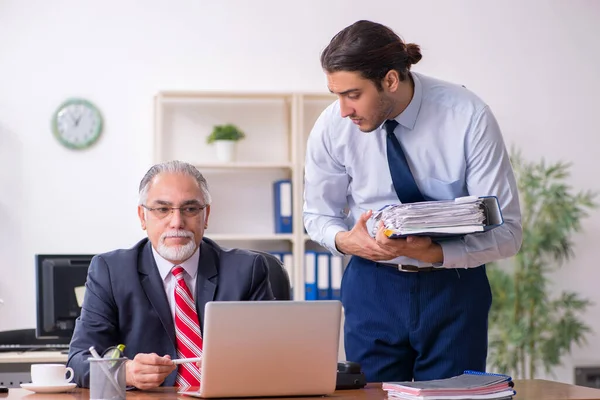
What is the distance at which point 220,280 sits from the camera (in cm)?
248

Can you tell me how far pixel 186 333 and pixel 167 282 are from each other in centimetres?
18

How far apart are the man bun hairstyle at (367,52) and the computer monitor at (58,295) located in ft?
6.05

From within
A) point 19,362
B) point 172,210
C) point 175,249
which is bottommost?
point 19,362

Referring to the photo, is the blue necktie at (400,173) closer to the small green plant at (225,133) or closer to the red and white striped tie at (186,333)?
the red and white striped tie at (186,333)

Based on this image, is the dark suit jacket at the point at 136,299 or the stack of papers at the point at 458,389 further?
the dark suit jacket at the point at 136,299

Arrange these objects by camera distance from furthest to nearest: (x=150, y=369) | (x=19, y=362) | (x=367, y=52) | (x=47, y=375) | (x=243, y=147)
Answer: (x=243, y=147) → (x=19, y=362) → (x=367, y=52) → (x=47, y=375) → (x=150, y=369)

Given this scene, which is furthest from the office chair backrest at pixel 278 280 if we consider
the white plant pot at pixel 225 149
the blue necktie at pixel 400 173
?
the white plant pot at pixel 225 149

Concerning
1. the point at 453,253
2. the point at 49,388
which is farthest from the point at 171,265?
the point at 453,253

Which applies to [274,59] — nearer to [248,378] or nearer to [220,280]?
[220,280]

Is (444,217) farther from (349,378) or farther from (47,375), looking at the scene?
(47,375)

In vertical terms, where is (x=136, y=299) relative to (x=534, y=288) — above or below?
above

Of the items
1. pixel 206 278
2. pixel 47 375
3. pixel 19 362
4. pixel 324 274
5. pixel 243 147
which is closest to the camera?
pixel 47 375

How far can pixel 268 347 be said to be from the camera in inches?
73.4

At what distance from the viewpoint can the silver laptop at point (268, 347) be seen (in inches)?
72.4
